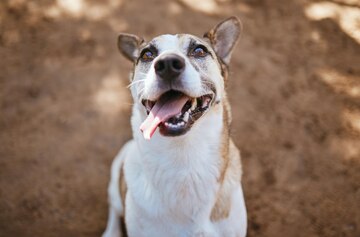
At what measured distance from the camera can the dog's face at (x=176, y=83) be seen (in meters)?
2.53

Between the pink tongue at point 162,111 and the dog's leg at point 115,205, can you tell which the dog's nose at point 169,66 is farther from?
the dog's leg at point 115,205

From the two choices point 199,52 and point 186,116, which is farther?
point 199,52

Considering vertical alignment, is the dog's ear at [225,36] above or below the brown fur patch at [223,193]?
above

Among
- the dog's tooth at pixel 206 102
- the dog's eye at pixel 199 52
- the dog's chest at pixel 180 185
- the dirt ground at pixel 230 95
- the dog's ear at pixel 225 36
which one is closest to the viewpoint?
the dog's tooth at pixel 206 102

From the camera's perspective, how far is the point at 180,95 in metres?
2.69

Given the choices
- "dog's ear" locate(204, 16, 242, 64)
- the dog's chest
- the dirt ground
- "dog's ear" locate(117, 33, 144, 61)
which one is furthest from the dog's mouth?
the dirt ground

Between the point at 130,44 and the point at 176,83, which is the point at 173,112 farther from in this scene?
the point at 130,44

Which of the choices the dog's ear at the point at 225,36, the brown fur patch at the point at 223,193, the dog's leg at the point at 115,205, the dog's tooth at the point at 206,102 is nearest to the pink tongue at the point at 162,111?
the dog's tooth at the point at 206,102

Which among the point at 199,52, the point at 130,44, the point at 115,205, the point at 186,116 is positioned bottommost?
the point at 115,205

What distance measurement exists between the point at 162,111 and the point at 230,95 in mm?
2508

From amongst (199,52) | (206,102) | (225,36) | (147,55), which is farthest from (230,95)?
(206,102)

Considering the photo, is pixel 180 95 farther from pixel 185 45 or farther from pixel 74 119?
pixel 74 119

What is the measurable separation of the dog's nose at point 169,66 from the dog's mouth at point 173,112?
0.20 meters

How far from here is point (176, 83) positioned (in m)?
2.55
